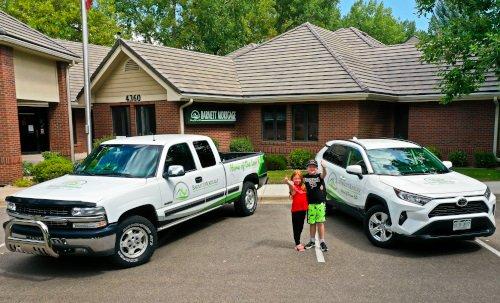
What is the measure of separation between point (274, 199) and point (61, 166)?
8.08 meters

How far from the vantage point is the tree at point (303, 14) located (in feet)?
167

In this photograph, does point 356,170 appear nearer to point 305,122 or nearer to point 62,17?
point 305,122

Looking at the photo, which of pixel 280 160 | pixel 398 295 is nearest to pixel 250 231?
pixel 398 295

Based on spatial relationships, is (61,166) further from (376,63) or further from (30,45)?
(376,63)

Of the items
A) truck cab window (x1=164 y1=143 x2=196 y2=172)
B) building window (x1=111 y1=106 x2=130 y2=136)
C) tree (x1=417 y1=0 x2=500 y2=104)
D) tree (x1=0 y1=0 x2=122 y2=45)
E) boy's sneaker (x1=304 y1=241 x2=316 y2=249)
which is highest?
tree (x1=0 y1=0 x2=122 y2=45)

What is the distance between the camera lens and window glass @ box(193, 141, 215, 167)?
333 inches

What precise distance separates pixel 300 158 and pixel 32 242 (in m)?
12.9

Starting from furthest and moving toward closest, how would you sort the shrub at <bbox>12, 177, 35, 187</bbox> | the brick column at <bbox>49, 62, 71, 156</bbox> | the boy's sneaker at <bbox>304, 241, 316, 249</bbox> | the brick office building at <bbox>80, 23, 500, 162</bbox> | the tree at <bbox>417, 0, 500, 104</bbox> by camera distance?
the brick column at <bbox>49, 62, 71, 156</bbox> < the brick office building at <bbox>80, 23, 500, 162</bbox> < the shrub at <bbox>12, 177, 35, 187</bbox> < the tree at <bbox>417, 0, 500, 104</bbox> < the boy's sneaker at <bbox>304, 241, 316, 249</bbox>

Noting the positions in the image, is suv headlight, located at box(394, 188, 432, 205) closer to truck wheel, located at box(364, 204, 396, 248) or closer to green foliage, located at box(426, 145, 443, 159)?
truck wheel, located at box(364, 204, 396, 248)

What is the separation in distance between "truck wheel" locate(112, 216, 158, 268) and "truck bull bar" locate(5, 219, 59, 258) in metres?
0.88

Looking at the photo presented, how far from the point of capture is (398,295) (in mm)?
5332

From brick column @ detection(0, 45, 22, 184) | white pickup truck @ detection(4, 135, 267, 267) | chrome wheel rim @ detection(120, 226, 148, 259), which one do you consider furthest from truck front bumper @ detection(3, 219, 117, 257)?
brick column @ detection(0, 45, 22, 184)

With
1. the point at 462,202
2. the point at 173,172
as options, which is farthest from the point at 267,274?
the point at 462,202

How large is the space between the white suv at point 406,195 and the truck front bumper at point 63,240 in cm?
443
